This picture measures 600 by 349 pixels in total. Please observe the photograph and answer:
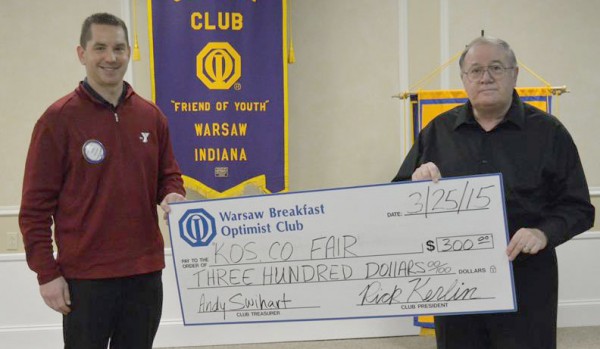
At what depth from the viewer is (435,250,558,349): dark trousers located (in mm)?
1814

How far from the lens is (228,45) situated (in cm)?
362

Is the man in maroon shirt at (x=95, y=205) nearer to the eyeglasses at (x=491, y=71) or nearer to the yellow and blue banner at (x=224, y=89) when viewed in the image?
the eyeglasses at (x=491, y=71)

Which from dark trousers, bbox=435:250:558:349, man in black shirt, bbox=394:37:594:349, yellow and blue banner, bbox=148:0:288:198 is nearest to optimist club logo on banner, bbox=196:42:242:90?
yellow and blue banner, bbox=148:0:288:198

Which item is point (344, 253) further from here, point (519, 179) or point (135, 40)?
point (135, 40)

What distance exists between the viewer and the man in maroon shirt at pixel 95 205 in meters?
1.85

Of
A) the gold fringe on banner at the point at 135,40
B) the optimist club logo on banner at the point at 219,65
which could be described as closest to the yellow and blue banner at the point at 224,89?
the optimist club logo on banner at the point at 219,65

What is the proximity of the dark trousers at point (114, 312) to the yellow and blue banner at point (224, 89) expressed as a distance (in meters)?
1.69

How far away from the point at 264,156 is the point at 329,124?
517mm

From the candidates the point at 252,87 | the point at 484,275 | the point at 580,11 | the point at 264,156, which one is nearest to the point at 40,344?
the point at 264,156

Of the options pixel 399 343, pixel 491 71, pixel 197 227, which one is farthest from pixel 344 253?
Answer: pixel 399 343

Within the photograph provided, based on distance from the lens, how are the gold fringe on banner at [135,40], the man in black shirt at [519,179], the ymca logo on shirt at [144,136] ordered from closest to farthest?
the man in black shirt at [519,179]
the ymca logo on shirt at [144,136]
the gold fringe on banner at [135,40]

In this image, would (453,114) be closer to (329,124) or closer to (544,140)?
(544,140)

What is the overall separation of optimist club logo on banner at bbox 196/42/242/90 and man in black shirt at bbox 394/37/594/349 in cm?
196

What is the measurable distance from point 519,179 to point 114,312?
1330 millimetres
